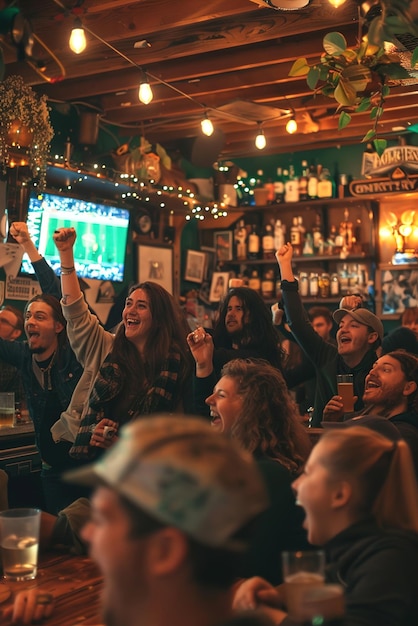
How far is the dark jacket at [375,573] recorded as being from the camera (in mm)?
1695

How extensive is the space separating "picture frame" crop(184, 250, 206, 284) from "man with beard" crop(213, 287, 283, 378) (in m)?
3.97

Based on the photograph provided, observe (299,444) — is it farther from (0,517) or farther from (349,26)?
(349,26)

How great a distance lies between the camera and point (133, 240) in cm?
754

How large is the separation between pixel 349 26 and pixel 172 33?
1.01 meters

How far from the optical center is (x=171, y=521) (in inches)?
42.8

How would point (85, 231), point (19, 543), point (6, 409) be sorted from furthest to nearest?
1. point (85, 231)
2. point (6, 409)
3. point (19, 543)

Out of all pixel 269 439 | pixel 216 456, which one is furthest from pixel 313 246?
pixel 216 456

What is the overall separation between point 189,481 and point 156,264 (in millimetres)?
6737

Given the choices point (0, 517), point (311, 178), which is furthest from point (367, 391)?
point (311, 178)

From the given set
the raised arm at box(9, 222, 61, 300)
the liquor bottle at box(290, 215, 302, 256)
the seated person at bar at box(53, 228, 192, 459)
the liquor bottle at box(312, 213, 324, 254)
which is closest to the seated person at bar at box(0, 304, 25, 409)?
the raised arm at box(9, 222, 61, 300)

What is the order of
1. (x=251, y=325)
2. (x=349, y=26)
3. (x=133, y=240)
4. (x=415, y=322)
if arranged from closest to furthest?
(x=251, y=325) → (x=349, y=26) → (x=415, y=322) → (x=133, y=240)

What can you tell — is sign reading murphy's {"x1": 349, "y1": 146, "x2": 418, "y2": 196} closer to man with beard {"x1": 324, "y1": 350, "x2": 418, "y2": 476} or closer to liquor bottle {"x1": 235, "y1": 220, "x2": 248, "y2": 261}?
liquor bottle {"x1": 235, "y1": 220, "x2": 248, "y2": 261}

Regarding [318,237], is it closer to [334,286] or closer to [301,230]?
[301,230]

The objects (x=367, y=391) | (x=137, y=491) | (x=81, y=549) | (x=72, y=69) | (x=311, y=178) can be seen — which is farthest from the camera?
(x=311, y=178)
